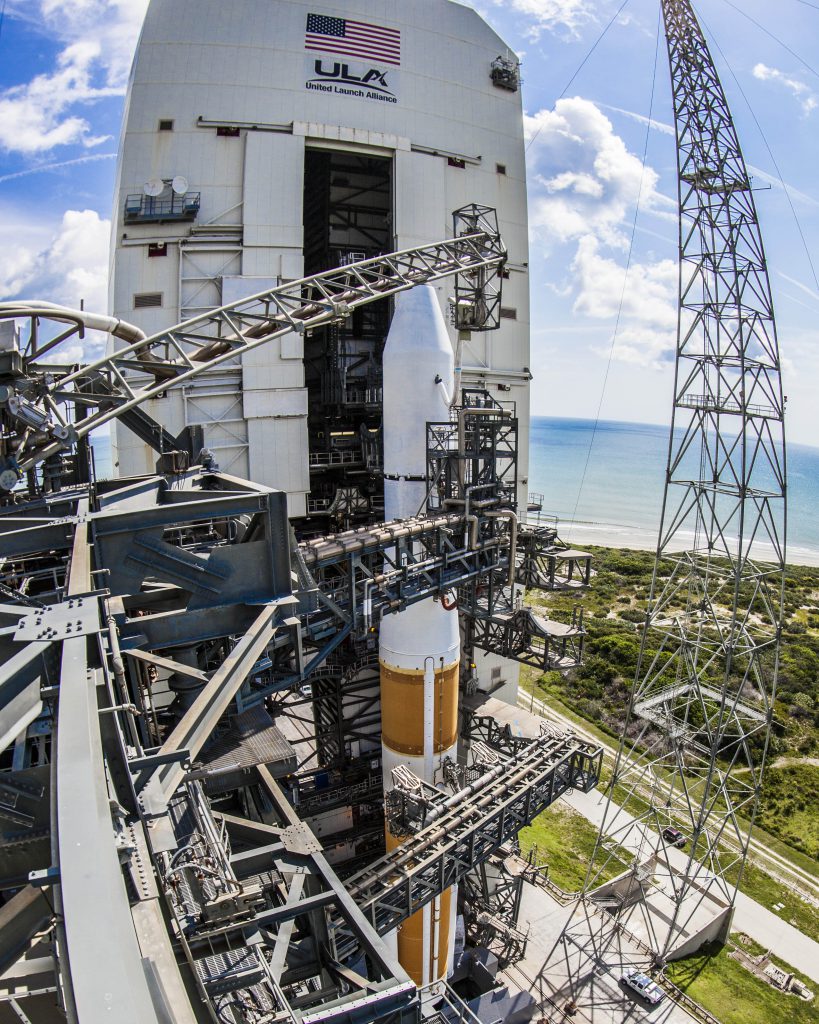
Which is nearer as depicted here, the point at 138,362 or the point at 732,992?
the point at 138,362

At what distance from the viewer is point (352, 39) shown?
20.2 meters

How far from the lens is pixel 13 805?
4211mm

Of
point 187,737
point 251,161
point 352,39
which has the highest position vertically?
point 352,39

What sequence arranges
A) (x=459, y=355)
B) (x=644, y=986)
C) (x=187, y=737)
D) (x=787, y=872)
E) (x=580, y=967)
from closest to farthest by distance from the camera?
(x=187, y=737) < (x=644, y=986) < (x=580, y=967) < (x=459, y=355) < (x=787, y=872)

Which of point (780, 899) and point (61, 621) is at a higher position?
point (61, 621)

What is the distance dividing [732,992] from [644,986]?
2.69m

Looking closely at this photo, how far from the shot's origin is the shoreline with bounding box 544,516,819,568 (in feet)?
306

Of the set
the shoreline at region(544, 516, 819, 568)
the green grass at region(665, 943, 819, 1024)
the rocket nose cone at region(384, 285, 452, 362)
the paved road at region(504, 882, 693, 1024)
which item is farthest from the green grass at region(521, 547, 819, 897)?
the shoreline at region(544, 516, 819, 568)

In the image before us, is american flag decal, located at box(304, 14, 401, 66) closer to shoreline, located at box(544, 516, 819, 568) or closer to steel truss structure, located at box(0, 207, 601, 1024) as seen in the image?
steel truss structure, located at box(0, 207, 601, 1024)

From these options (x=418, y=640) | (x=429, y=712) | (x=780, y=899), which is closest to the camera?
(x=418, y=640)

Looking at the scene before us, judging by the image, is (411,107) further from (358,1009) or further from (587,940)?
(587,940)

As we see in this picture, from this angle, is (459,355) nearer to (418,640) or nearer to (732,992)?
(418,640)

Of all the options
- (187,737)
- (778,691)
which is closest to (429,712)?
(187,737)

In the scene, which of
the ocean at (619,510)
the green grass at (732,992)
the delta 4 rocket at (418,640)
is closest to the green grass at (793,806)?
the green grass at (732,992)
